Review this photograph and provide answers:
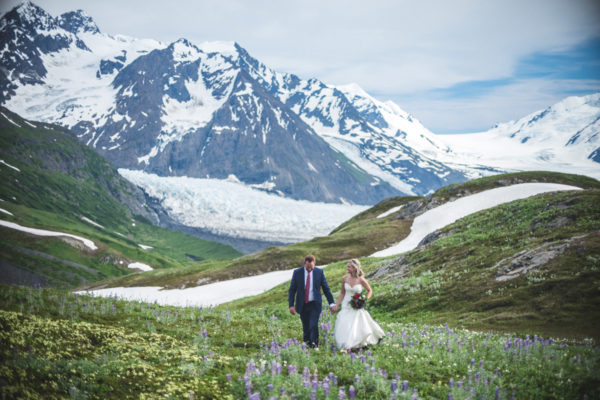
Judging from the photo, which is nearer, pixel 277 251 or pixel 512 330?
pixel 512 330

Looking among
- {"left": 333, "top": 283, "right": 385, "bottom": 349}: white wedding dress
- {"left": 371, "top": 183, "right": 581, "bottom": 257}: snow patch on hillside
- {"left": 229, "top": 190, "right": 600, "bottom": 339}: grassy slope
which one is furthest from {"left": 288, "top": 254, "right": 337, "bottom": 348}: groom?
{"left": 371, "top": 183, "right": 581, "bottom": 257}: snow patch on hillside

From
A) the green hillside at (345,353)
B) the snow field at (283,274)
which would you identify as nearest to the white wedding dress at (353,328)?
the green hillside at (345,353)

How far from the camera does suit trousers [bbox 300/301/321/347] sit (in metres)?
13.2

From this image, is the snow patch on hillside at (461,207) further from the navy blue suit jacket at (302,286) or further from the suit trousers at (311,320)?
the suit trousers at (311,320)

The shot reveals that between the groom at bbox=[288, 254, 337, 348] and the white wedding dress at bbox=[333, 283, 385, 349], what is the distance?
659mm

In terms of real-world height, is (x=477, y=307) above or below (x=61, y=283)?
above

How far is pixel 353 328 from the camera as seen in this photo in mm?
12180

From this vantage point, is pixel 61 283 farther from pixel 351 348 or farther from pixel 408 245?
pixel 351 348

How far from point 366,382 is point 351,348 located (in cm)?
322

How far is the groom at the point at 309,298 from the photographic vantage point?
13195mm

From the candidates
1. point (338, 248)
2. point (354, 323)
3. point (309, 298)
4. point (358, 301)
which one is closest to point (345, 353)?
point (354, 323)

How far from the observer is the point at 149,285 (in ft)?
263

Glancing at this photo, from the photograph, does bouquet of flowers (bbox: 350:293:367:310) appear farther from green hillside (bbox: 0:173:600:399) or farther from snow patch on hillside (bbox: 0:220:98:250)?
snow patch on hillside (bbox: 0:220:98:250)

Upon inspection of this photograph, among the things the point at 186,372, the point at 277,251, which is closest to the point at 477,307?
the point at 186,372
